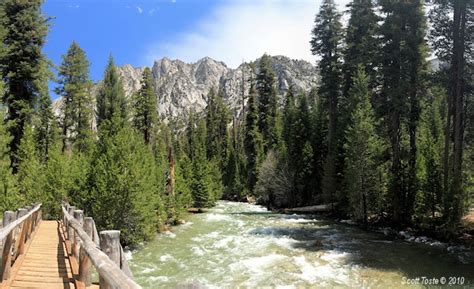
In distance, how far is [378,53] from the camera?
2612 centimetres

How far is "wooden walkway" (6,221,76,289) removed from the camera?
688 cm

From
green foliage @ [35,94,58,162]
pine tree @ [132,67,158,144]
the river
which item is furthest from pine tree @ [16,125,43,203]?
pine tree @ [132,67,158,144]

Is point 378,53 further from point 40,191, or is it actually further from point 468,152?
point 40,191

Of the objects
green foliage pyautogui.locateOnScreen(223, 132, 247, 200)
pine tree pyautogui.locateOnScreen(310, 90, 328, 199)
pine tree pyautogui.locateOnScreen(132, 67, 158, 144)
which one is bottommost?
green foliage pyautogui.locateOnScreen(223, 132, 247, 200)

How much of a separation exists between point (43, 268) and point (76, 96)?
29.2 m

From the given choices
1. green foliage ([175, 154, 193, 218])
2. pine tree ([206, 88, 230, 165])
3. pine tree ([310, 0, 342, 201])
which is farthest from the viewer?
pine tree ([206, 88, 230, 165])

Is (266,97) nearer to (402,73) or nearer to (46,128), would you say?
(46,128)

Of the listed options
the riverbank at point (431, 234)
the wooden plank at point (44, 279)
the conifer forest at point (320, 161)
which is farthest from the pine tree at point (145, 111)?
the wooden plank at point (44, 279)

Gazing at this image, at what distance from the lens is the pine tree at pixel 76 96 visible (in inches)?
1359

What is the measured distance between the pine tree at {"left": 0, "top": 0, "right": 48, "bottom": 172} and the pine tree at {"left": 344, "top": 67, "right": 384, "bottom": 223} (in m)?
22.9

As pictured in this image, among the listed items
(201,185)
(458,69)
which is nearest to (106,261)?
(458,69)

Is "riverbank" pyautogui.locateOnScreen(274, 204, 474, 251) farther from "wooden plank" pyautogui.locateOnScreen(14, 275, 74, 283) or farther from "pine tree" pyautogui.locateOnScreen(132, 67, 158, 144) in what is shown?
"pine tree" pyautogui.locateOnScreen(132, 67, 158, 144)

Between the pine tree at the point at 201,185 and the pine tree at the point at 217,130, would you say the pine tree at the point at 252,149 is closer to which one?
the pine tree at the point at 217,130

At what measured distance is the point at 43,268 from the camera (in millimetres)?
8180
